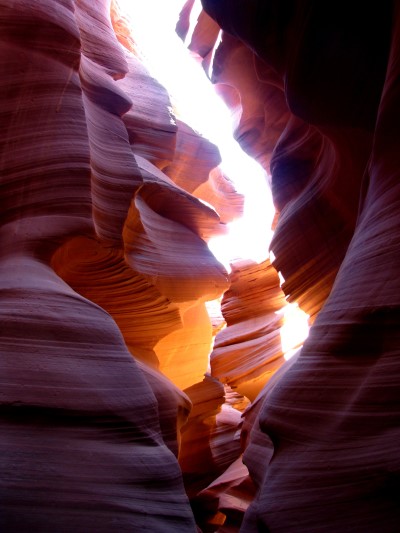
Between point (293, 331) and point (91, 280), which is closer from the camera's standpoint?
point (91, 280)

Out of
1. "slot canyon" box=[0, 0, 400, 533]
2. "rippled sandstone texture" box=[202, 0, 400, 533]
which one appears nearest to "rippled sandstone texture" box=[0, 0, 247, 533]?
"slot canyon" box=[0, 0, 400, 533]

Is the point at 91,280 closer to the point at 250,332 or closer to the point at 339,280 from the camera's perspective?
the point at 339,280

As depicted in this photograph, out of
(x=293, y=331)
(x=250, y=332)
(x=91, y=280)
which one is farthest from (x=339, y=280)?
(x=250, y=332)

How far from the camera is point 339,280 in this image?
2197 mm

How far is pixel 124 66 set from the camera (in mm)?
5008

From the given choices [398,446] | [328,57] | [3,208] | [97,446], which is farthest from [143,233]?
[398,446]

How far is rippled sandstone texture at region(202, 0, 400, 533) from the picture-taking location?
1628 millimetres

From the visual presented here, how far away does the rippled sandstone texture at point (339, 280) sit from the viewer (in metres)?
1.63

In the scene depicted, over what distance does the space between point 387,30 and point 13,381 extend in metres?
2.67

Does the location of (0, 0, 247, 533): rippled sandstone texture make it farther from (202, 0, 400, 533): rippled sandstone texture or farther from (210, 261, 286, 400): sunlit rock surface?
(202, 0, 400, 533): rippled sandstone texture

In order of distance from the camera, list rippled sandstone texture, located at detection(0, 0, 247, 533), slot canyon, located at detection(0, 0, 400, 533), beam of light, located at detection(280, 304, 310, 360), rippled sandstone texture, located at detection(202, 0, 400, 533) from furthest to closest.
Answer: beam of light, located at detection(280, 304, 310, 360) < rippled sandstone texture, located at detection(0, 0, 247, 533) < slot canyon, located at detection(0, 0, 400, 533) < rippled sandstone texture, located at detection(202, 0, 400, 533)

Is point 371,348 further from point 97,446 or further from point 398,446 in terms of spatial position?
point 97,446

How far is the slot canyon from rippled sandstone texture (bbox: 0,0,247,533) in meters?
0.01

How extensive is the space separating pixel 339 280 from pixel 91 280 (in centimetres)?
244
